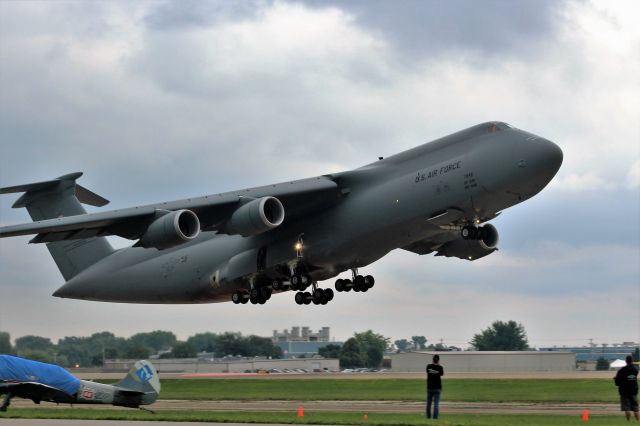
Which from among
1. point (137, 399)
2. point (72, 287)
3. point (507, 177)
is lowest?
point (137, 399)

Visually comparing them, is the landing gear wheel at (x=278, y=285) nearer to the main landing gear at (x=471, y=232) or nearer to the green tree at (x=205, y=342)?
the main landing gear at (x=471, y=232)

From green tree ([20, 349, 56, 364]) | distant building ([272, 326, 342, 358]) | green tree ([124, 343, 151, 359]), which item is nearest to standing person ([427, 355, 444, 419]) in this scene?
green tree ([20, 349, 56, 364])

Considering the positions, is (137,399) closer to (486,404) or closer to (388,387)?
(486,404)

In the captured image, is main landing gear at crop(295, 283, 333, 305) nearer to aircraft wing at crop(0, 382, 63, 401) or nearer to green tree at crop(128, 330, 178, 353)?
aircraft wing at crop(0, 382, 63, 401)

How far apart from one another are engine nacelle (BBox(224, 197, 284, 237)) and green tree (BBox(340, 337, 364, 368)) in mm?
45691

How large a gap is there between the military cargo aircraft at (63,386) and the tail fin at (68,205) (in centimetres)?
1095

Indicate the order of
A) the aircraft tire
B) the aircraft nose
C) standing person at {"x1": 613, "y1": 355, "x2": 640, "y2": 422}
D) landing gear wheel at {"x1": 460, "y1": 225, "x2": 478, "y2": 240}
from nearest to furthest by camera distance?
standing person at {"x1": 613, "y1": 355, "x2": 640, "y2": 422} → the aircraft nose → landing gear wheel at {"x1": 460, "y1": 225, "x2": 478, "y2": 240} → the aircraft tire

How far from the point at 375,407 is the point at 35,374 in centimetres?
955

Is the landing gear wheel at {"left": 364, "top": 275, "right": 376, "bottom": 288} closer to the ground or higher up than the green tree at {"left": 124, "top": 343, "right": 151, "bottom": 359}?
higher up

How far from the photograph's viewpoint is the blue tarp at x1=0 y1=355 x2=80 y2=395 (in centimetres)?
2303

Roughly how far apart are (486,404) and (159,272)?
12116 mm

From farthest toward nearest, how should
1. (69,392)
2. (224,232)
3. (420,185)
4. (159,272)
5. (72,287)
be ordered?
1. (72,287)
2. (159,272)
3. (224,232)
4. (420,185)
5. (69,392)

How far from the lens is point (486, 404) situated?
28047mm

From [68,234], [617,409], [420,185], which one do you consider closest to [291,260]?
[420,185]
